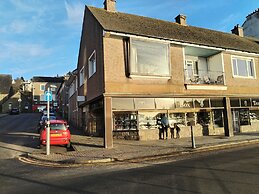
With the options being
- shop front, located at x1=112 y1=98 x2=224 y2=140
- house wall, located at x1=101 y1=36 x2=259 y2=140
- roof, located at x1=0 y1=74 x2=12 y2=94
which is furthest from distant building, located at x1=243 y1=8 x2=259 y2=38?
roof, located at x1=0 y1=74 x2=12 y2=94

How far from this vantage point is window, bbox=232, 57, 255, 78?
1921 centimetres

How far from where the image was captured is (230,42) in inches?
790

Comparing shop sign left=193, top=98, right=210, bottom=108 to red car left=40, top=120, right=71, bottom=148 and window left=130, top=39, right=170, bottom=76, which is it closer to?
window left=130, top=39, right=170, bottom=76

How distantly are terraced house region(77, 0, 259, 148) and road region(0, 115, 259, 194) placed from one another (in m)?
4.61

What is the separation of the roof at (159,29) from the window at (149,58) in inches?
24.6

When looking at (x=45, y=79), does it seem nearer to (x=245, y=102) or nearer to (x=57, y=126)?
(x=57, y=126)

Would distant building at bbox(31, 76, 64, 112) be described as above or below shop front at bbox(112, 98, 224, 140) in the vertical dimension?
above

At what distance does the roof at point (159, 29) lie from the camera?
1517 centimetres

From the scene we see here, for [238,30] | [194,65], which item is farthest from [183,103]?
[238,30]

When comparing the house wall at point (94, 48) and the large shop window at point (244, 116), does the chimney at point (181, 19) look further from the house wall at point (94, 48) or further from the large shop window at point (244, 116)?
the large shop window at point (244, 116)

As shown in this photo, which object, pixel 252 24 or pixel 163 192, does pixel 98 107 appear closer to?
pixel 163 192

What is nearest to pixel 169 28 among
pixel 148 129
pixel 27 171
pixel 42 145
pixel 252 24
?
pixel 148 129

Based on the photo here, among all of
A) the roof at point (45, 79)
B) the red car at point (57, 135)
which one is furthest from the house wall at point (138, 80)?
the roof at point (45, 79)

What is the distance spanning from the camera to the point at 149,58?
15.3 m
